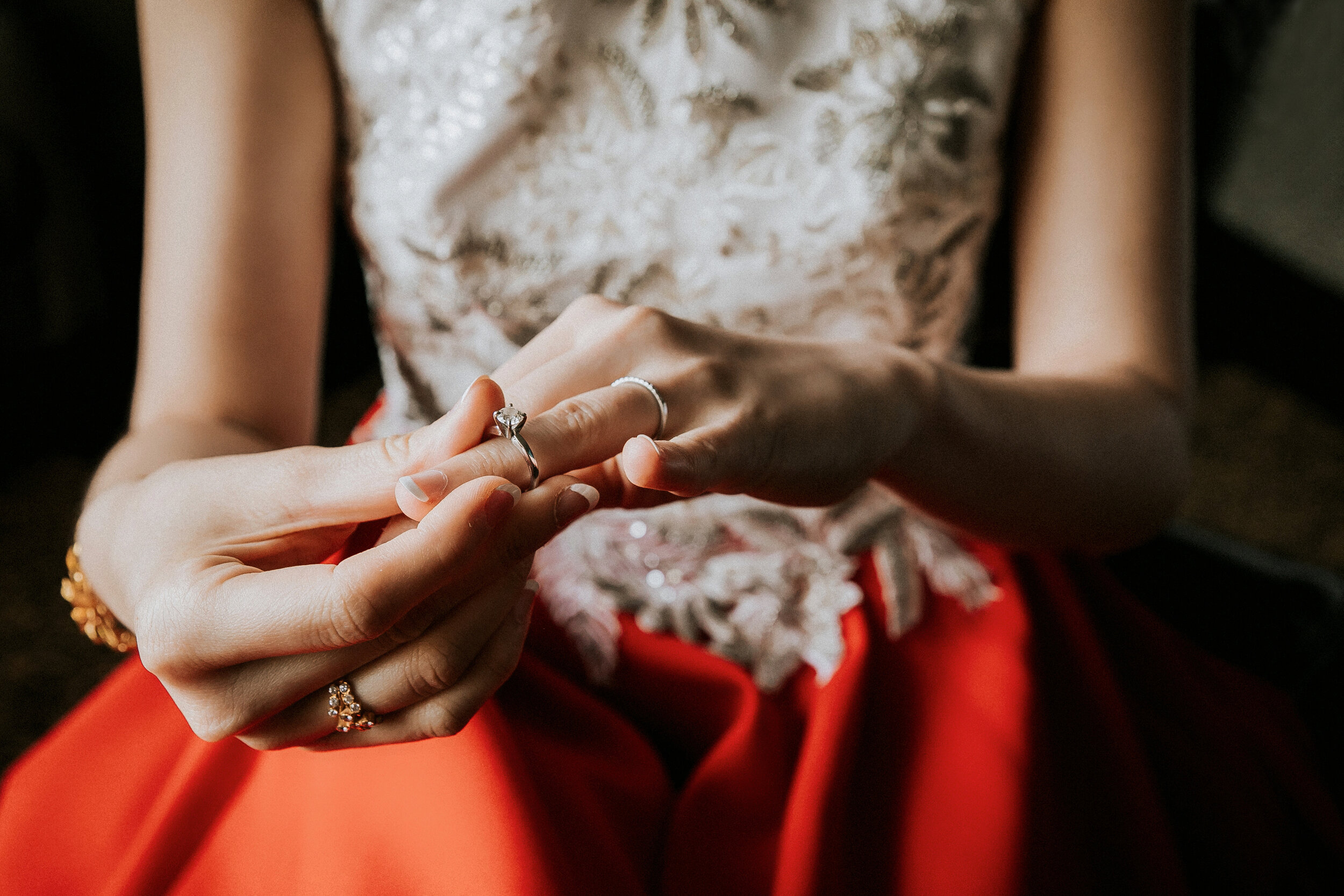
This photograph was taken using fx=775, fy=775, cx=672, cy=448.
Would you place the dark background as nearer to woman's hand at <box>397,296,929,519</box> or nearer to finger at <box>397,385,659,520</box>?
woman's hand at <box>397,296,929,519</box>

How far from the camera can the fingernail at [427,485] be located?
323 millimetres

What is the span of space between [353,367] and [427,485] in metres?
1.37

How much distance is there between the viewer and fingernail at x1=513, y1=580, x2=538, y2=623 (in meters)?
0.40

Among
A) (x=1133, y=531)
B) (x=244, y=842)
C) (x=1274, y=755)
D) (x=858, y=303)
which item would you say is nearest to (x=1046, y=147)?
(x=858, y=303)

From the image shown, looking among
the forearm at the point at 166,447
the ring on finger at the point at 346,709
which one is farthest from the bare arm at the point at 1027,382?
the forearm at the point at 166,447

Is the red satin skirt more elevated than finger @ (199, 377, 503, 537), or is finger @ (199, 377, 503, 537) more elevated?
finger @ (199, 377, 503, 537)

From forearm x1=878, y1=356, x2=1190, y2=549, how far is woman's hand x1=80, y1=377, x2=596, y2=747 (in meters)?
0.22

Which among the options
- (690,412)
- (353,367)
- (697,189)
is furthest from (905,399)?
(353,367)

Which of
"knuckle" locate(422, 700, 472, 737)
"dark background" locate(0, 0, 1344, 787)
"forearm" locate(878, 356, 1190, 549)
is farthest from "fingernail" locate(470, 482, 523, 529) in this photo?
"dark background" locate(0, 0, 1344, 787)

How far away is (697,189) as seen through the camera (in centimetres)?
58

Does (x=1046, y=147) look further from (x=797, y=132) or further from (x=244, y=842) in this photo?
(x=244, y=842)

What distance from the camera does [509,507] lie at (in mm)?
331

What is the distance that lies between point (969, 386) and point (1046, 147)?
253mm

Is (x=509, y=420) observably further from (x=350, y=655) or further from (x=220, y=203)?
(x=220, y=203)
